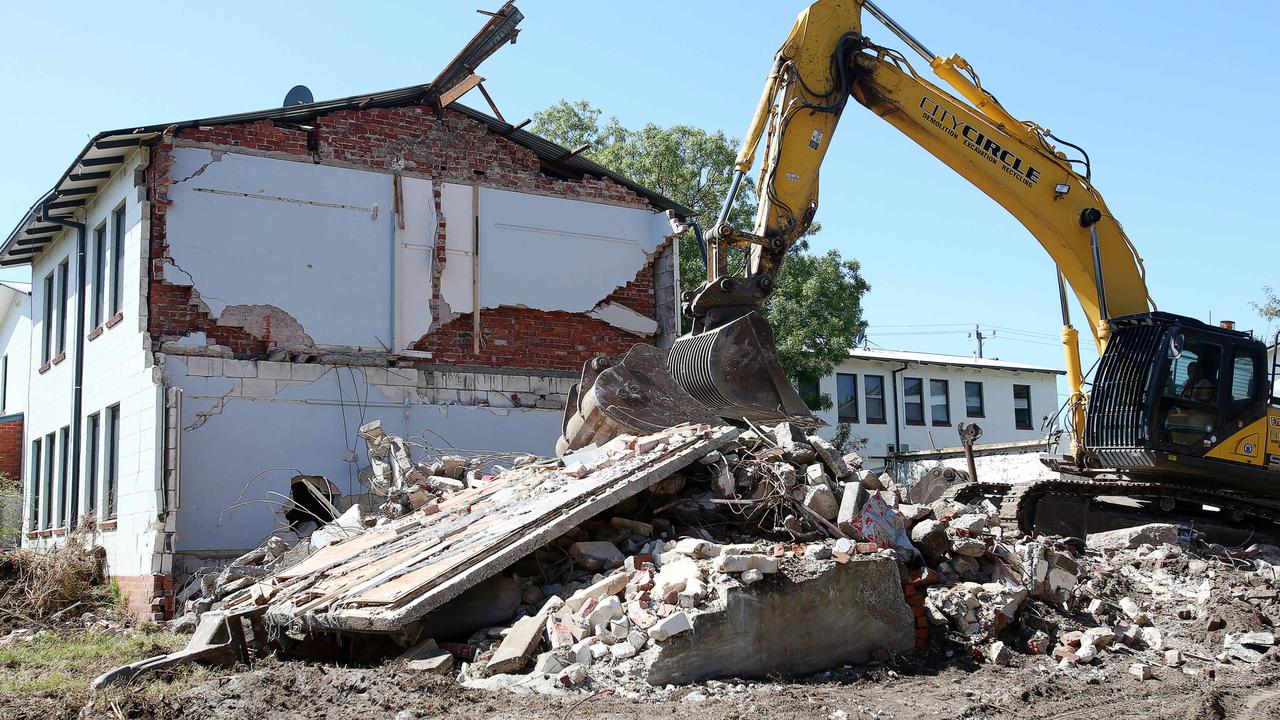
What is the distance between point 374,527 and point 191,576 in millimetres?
3638

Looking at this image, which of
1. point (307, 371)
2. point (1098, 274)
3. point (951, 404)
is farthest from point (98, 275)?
point (951, 404)

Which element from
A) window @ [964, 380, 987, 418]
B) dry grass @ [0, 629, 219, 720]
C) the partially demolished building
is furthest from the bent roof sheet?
window @ [964, 380, 987, 418]

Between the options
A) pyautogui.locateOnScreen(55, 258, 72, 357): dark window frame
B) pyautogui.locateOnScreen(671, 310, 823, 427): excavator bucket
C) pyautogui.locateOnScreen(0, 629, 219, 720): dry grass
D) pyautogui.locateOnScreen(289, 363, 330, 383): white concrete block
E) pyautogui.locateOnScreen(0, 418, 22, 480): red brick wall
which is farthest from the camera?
pyautogui.locateOnScreen(0, 418, 22, 480): red brick wall

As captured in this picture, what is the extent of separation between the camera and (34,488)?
63.3ft

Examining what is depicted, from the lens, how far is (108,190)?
15609mm

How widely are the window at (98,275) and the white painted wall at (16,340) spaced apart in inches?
214

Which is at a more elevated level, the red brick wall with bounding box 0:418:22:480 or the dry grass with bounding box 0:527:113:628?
the red brick wall with bounding box 0:418:22:480

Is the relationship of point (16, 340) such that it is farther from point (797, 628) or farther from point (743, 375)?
point (797, 628)

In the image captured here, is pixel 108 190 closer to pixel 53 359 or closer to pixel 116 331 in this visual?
pixel 116 331

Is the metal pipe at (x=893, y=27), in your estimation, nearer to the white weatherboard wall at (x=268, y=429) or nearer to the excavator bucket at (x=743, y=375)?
the excavator bucket at (x=743, y=375)

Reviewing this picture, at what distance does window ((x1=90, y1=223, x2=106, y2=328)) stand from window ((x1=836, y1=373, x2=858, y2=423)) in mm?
19665

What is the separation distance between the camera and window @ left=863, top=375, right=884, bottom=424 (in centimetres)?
3141

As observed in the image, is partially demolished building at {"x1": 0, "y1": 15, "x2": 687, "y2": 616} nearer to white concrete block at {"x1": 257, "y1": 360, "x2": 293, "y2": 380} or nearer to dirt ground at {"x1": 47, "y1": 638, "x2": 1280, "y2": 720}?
white concrete block at {"x1": 257, "y1": 360, "x2": 293, "y2": 380}

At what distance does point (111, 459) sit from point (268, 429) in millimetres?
2795
